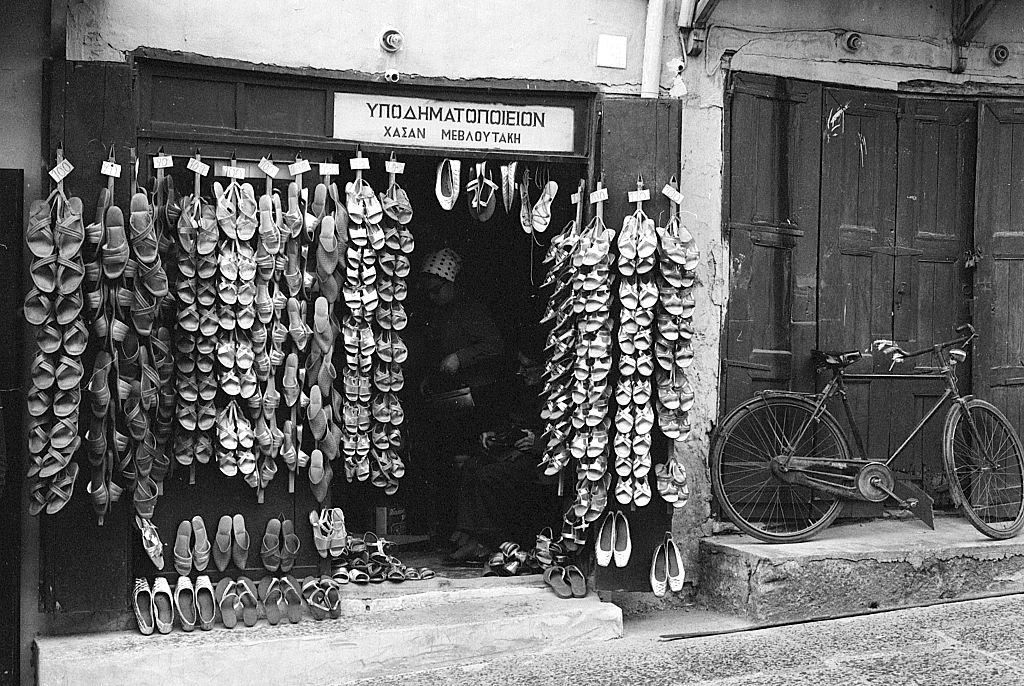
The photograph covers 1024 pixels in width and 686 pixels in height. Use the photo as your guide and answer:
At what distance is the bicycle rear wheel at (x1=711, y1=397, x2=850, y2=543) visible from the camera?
6.04 meters

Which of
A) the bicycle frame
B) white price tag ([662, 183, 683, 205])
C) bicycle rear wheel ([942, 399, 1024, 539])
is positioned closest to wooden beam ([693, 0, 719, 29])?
white price tag ([662, 183, 683, 205])

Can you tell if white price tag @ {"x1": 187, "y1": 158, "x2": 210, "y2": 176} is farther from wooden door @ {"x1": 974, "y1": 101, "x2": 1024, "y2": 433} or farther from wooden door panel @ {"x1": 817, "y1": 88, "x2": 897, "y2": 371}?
wooden door @ {"x1": 974, "y1": 101, "x2": 1024, "y2": 433}

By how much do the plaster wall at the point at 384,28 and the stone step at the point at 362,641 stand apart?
8.92 ft

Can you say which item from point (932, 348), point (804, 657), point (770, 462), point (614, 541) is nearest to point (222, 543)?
point (614, 541)

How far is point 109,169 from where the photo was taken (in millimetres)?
4879

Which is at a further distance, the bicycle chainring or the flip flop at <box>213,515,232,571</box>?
the bicycle chainring

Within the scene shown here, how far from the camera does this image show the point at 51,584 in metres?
4.87

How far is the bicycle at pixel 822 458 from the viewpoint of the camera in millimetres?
6086

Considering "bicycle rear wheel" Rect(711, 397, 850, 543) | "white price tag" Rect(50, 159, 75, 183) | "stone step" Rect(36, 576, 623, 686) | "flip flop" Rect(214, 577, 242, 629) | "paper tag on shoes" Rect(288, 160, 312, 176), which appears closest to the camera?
"stone step" Rect(36, 576, 623, 686)

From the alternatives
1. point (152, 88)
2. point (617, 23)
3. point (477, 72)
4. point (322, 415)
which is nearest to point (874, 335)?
point (617, 23)

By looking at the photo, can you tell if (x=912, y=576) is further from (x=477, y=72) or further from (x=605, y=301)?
(x=477, y=72)

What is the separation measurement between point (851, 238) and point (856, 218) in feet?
0.44

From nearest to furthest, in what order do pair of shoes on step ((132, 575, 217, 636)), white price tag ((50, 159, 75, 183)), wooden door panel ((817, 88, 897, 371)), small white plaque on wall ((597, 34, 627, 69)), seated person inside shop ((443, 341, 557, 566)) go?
white price tag ((50, 159, 75, 183)), pair of shoes on step ((132, 575, 217, 636)), small white plaque on wall ((597, 34, 627, 69)), seated person inside shop ((443, 341, 557, 566)), wooden door panel ((817, 88, 897, 371))

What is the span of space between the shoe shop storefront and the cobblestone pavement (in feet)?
1.49
